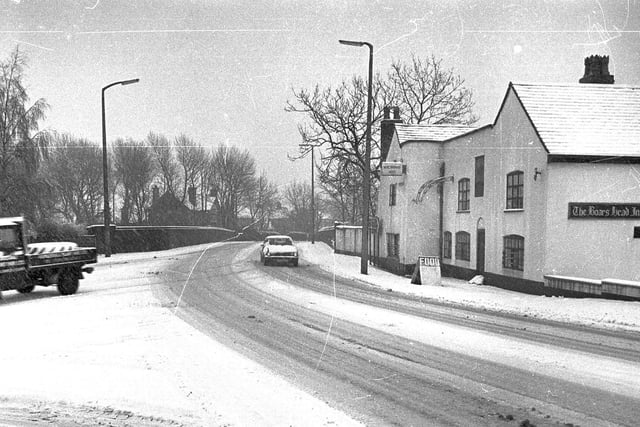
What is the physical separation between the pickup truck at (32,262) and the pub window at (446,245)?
15.3m

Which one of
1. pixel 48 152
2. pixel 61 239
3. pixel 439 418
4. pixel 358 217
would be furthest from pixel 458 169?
pixel 358 217

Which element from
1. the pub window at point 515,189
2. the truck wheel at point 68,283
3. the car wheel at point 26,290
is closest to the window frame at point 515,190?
the pub window at point 515,189

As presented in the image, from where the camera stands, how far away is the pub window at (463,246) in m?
23.1

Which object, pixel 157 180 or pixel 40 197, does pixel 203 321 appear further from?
pixel 157 180

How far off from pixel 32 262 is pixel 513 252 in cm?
1510

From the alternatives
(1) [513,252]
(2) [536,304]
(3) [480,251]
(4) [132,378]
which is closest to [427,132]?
(3) [480,251]

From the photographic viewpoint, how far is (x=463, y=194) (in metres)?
23.8

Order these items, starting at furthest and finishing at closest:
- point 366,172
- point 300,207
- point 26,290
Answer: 1. point 300,207
2. point 366,172
3. point 26,290

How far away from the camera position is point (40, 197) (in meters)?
30.8

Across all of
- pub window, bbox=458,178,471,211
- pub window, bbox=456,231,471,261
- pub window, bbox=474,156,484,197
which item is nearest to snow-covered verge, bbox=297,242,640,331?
pub window, bbox=456,231,471,261

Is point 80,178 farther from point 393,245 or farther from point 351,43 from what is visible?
point 351,43

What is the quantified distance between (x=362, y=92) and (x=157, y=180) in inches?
Answer: 1829

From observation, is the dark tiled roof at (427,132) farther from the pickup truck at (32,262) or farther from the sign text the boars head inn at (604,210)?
the pickup truck at (32,262)

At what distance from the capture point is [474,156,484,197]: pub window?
21938 mm
